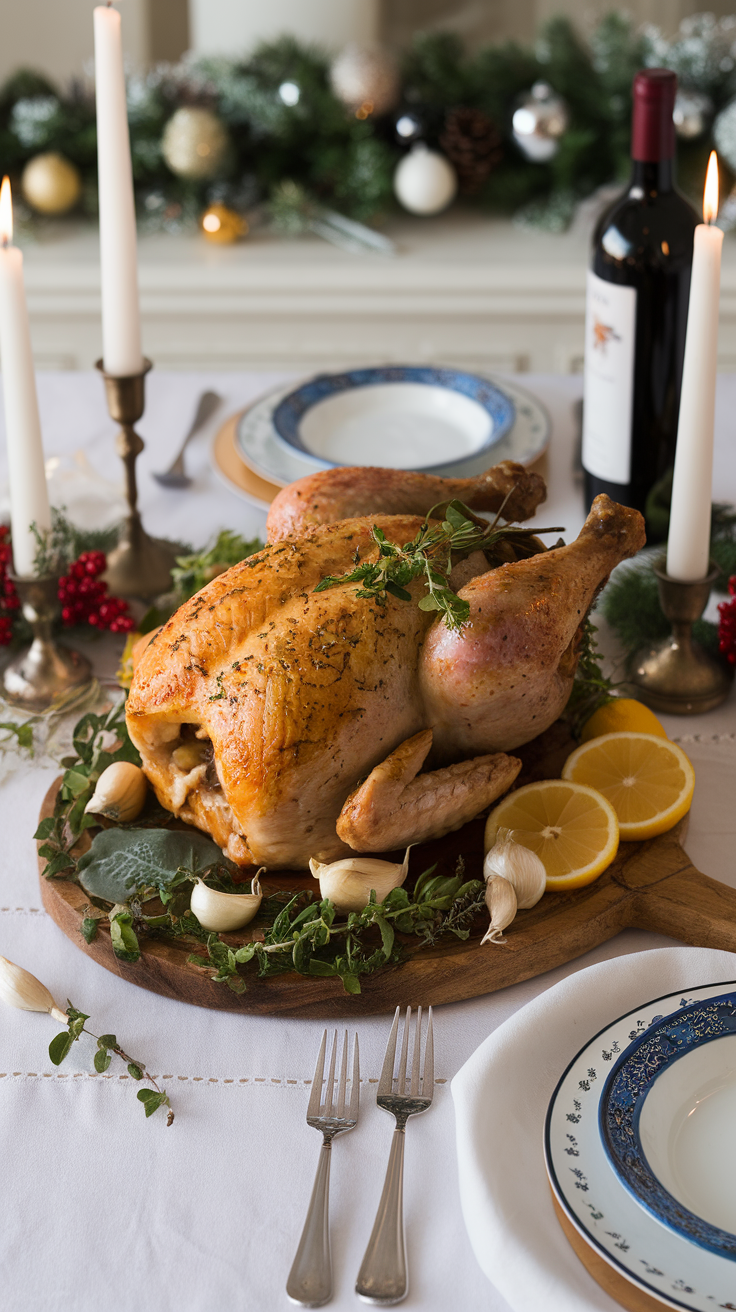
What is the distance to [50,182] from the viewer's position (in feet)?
10.6

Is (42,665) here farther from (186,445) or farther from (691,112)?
(691,112)

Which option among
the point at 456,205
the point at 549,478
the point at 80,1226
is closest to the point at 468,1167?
the point at 80,1226

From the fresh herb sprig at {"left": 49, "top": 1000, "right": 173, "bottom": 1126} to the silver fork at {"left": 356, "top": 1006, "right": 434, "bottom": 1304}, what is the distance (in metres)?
0.18

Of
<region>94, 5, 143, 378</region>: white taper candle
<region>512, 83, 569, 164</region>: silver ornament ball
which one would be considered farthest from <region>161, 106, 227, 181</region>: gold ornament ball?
<region>94, 5, 143, 378</region>: white taper candle

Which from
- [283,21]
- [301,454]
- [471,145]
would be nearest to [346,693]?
[301,454]

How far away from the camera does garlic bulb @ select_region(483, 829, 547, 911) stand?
42.8 inches

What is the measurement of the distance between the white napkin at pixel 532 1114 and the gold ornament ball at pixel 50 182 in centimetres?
291

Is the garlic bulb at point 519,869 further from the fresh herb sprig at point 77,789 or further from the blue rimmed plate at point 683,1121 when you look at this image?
the fresh herb sprig at point 77,789

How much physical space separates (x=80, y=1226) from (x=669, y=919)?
22.7 inches

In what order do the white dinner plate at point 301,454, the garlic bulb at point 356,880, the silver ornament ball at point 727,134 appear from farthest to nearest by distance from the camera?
1. the silver ornament ball at point 727,134
2. the white dinner plate at point 301,454
3. the garlic bulb at point 356,880

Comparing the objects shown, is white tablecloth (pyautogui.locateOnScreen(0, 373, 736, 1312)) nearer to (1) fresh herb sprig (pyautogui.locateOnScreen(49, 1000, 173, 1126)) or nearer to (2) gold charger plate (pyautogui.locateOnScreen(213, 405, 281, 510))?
(1) fresh herb sprig (pyautogui.locateOnScreen(49, 1000, 173, 1126))

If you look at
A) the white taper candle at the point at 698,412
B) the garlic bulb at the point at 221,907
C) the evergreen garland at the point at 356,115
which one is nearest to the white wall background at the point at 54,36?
the evergreen garland at the point at 356,115

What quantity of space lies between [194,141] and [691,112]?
1257 mm

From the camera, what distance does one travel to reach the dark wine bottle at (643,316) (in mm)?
1492
